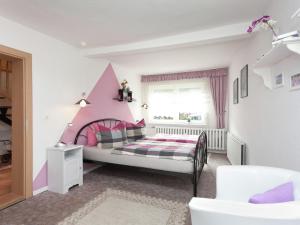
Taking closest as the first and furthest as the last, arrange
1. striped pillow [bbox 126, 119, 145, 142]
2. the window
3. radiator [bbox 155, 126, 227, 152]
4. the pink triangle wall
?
the pink triangle wall, striped pillow [bbox 126, 119, 145, 142], radiator [bbox 155, 126, 227, 152], the window

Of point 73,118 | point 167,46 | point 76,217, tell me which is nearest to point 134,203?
point 76,217

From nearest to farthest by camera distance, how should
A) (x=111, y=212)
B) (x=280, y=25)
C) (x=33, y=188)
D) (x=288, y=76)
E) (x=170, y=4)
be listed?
(x=288, y=76) → (x=280, y=25) → (x=170, y=4) → (x=111, y=212) → (x=33, y=188)

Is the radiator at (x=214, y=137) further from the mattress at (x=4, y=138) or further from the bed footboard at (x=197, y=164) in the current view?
the mattress at (x=4, y=138)

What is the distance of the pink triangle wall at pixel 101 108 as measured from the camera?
333cm

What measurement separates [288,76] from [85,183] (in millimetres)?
3225

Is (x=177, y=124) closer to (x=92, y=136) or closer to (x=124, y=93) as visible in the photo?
(x=124, y=93)

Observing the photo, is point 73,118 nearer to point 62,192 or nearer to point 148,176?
point 62,192

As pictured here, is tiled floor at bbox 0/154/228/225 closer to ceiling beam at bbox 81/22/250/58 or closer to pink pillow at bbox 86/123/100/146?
pink pillow at bbox 86/123/100/146

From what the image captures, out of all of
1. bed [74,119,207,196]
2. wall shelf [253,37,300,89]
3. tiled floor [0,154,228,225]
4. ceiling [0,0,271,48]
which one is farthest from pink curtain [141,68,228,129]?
wall shelf [253,37,300,89]

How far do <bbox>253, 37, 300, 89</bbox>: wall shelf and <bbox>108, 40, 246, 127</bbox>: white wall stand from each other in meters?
1.52

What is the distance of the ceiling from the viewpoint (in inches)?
79.3

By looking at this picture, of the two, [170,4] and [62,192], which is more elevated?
[170,4]

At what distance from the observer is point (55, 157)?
2.83 meters

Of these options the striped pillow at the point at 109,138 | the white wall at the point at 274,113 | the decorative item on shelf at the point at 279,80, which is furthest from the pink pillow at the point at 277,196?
the striped pillow at the point at 109,138
